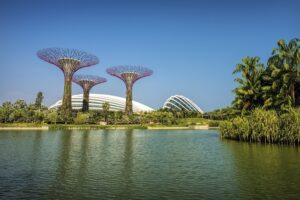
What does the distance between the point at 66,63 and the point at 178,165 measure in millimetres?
76637

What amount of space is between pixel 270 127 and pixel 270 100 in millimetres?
7754

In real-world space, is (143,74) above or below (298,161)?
above

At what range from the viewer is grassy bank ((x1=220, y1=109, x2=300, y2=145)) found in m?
34.7

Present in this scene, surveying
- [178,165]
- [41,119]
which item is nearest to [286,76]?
[178,165]

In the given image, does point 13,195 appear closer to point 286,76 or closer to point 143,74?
point 286,76

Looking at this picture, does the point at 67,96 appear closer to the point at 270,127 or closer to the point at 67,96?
the point at 67,96

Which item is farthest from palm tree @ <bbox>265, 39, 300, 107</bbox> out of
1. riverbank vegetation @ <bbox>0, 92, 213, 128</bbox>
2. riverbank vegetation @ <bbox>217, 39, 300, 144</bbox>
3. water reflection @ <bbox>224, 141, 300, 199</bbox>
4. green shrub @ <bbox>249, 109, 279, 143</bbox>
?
riverbank vegetation @ <bbox>0, 92, 213, 128</bbox>

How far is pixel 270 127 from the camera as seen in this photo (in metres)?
36.9

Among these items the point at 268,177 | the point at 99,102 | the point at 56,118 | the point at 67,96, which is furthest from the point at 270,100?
the point at 99,102

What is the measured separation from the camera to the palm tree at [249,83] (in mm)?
46659

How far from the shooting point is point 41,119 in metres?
83.6

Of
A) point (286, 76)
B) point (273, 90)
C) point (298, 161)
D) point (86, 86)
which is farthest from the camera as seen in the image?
point (86, 86)

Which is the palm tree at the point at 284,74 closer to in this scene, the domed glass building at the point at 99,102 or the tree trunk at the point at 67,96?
the tree trunk at the point at 67,96

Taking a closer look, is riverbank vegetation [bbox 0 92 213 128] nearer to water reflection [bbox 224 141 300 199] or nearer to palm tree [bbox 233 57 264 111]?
palm tree [bbox 233 57 264 111]
